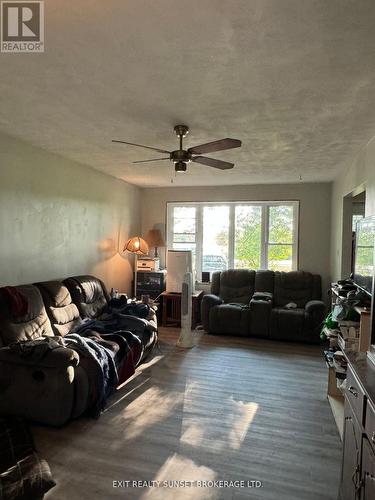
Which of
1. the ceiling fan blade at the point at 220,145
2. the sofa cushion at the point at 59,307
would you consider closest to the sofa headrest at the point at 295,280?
the sofa cushion at the point at 59,307

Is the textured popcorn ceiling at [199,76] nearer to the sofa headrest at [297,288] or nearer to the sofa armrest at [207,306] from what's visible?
the sofa headrest at [297,288]

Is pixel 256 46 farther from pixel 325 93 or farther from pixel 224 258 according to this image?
pixel 224 258

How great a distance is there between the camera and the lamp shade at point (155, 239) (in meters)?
6.07

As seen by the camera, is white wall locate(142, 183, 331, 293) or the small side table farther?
white wall locate(142, 183, 331, 293)

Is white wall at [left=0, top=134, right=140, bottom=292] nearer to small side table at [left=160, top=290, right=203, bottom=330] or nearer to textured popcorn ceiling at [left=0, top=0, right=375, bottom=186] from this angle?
textured popcorn ceiling at [left=0, top=0, right=375, bottom=186]

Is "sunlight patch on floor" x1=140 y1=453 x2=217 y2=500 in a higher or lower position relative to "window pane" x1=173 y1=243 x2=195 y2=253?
lower

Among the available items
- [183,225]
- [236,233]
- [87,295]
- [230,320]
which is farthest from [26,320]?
[236,233]

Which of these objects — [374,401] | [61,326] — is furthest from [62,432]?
[374,401]

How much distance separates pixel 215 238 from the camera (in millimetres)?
6254

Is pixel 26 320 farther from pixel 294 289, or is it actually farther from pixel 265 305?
pixel 294 289

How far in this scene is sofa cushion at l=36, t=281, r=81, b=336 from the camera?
3.40 metres

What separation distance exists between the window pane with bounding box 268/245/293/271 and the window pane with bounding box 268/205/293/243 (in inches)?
5.0

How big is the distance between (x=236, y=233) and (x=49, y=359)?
4246 mm

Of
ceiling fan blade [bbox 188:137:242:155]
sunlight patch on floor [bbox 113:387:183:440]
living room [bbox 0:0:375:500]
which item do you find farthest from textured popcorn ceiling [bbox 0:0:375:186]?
sunlight patch on floor [bbox 113:387:183:440]
